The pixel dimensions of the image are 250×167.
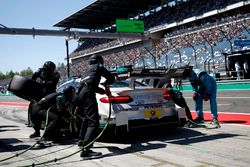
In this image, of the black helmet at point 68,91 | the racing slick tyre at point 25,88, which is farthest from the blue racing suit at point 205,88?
the racing slick tyre at point 25,88

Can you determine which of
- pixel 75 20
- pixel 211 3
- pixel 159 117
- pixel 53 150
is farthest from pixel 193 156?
pixel 75 20

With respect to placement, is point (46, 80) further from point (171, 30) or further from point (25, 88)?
point (171, 30)

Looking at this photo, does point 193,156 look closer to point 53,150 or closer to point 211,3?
point 53,150

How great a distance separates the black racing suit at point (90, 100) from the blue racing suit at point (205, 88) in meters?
2.94

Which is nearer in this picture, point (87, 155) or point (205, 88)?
point (87, 155)

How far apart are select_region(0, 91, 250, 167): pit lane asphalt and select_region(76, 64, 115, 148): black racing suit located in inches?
16.2

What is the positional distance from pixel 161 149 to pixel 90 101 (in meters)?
1.44

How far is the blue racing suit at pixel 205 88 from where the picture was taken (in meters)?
7.59

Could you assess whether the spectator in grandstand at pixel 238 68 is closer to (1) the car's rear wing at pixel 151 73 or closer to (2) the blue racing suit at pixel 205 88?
(2) the blue racing suit at pixel 205 88

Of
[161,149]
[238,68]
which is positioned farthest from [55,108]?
[238,68]

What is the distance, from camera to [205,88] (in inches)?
303

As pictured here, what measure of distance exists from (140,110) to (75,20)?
55472mm

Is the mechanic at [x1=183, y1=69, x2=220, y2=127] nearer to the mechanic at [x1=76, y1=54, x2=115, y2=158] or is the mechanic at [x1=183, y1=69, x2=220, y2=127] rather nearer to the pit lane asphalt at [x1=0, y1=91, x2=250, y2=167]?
the pit lane asphalt at [x1=0, y1=91, x2=250, y2=167]

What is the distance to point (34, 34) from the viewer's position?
32.0m
